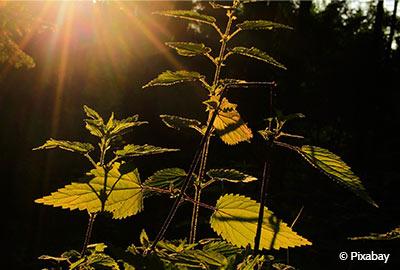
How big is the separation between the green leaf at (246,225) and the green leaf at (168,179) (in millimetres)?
109

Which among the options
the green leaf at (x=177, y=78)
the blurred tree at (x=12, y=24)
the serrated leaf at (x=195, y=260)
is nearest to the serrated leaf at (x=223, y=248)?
the serrated leaf at (x=195, y=260)

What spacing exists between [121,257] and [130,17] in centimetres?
2217

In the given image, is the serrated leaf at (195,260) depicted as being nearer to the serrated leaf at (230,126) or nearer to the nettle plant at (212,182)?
the nettle plant at (212,182)

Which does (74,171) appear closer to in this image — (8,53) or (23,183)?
(23,183)

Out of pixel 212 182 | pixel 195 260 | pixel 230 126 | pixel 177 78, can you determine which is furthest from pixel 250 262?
pixel 177 78

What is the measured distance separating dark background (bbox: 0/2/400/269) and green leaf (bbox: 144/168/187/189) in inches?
267

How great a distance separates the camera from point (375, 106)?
16453 mm

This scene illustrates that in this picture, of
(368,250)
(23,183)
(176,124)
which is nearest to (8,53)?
(23,183)

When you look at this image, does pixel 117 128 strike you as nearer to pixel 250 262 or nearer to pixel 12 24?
pixel 250 262

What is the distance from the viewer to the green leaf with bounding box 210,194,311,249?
2.96 feet

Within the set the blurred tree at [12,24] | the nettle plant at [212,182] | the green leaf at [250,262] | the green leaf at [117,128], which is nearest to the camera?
the green leaf at [250,262]

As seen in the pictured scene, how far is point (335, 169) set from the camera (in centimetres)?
84

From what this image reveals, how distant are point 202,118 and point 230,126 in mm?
11996

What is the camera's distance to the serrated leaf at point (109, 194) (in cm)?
95
